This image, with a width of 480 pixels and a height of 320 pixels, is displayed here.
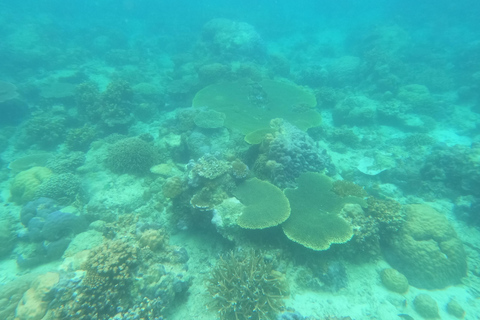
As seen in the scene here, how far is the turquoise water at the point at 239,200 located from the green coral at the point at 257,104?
108mm

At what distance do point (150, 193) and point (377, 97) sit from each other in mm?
16408

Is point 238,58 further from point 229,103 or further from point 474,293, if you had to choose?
point 474,293

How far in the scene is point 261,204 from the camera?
5.43 m

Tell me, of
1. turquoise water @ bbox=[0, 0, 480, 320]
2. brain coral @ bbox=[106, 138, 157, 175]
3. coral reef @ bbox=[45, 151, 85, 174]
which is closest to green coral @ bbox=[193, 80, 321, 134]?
turquoise water @ bbox=[0, 0, 480, 320]

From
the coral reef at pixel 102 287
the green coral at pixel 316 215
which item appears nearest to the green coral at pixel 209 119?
the green coral at pixel 316 215

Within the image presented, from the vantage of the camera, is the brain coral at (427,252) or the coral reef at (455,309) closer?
the coral reef at (455,309)

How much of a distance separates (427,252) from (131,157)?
31.5 ft

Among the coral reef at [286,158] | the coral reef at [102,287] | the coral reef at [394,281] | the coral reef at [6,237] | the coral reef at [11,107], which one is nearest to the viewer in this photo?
the coral reef at [102,287]

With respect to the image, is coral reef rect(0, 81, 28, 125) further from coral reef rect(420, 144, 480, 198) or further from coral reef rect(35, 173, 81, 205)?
coral reef rect(420, 144, 480, 198)

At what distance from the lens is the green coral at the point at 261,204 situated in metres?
4.94

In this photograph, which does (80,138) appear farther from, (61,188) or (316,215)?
(316,215)

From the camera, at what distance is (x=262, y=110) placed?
11.4m

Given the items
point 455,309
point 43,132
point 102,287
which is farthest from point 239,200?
point 43,132

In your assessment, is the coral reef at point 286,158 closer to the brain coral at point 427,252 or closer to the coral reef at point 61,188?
the brain coral at point 427,252
